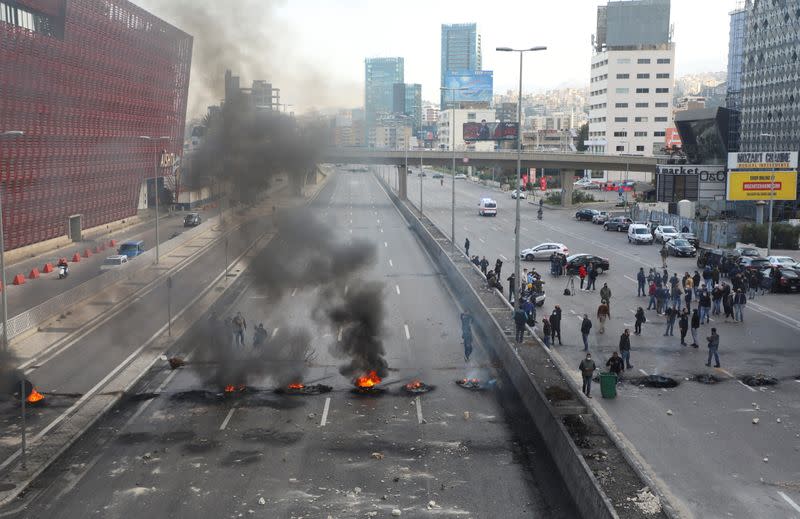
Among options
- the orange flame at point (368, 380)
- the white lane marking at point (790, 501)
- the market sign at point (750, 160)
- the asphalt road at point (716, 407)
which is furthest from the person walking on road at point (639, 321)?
the market sign at point (750, 160)

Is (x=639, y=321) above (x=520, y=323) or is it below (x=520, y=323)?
below

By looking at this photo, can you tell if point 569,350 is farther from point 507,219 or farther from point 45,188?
point 507,219

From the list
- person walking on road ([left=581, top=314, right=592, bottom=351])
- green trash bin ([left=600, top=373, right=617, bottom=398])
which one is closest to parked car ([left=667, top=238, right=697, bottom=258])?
person walking on road ([left=581, top=314, right=592, bottom=351])

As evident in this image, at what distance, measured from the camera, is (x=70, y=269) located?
49.1 metres

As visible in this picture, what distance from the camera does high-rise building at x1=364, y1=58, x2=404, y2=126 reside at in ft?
88.2

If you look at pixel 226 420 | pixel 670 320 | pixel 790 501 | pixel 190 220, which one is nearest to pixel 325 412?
pixel 226 420

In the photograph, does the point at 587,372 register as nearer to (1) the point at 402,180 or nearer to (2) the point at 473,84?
(1) the point at 402,180

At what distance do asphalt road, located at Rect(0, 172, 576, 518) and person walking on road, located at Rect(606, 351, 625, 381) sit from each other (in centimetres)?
322

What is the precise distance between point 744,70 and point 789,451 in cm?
6908

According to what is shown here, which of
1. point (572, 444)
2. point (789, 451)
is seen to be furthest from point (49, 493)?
point (789, 451)

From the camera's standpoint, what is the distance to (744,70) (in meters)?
79.6

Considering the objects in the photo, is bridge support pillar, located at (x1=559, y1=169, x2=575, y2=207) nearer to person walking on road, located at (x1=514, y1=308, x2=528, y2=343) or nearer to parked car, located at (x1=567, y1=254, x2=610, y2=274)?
parked car, located at (x1=567, y1=254, x2=610, y2=274)

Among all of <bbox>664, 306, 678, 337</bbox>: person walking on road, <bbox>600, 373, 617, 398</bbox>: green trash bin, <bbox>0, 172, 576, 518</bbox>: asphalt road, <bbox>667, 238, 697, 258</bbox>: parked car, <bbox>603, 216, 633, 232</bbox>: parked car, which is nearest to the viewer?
<bbox>0, 172, 576, 518</bbox>: asphalt road

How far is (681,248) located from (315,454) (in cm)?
4055
